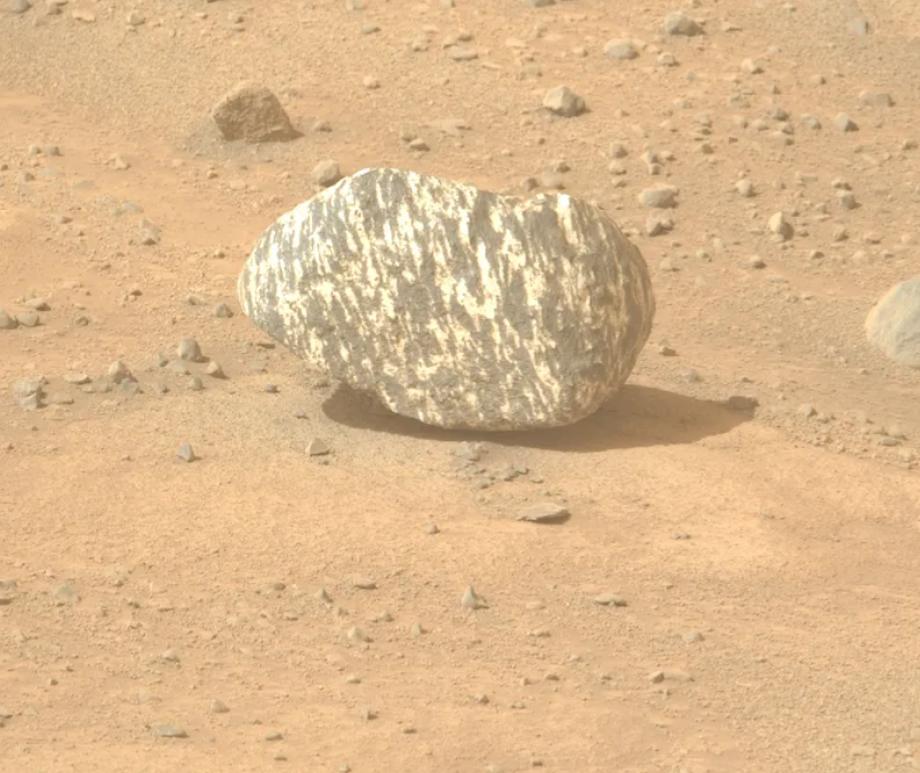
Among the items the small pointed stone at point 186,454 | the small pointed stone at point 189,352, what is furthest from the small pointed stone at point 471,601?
the small pointed stone at point 189,352

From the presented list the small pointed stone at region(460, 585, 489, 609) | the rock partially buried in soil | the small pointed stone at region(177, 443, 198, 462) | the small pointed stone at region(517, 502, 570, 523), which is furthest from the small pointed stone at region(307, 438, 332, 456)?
the rock partially buried in soil

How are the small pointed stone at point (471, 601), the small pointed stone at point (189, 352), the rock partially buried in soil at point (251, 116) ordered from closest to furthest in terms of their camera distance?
1. the small pointed stone at point (471, 601)
2. the small pointed stone at point (189, 352)
3. the rock partially buried in soil at point (251, 116)

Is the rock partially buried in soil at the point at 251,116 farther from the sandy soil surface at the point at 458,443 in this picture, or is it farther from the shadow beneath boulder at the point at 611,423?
the shadow beneath boulder at the point at 611,423

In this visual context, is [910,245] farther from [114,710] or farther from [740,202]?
[114,710]

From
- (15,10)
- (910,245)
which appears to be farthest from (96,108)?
A: (910,245)

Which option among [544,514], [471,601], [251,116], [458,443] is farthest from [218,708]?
[251,116]

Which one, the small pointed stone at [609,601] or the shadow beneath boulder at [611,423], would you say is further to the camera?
the shadow beneath boulder at [611,423]
